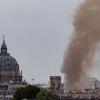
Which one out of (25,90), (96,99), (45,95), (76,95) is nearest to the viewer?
(45,95)

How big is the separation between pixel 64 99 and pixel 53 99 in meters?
43.8

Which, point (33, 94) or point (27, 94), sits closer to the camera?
point (27, 94)

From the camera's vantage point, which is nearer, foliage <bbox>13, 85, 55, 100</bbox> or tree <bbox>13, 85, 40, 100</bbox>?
foliage <bbox>13, 85, 55, 100</bbox>

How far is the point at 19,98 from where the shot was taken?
130 m

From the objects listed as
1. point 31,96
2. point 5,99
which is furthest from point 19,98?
point 5,99

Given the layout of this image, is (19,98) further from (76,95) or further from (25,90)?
(76,95)

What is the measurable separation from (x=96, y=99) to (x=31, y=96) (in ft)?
127

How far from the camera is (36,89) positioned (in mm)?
141500

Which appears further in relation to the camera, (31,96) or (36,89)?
(36,89)

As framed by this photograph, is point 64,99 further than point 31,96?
Yes

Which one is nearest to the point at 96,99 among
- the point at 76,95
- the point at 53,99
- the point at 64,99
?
the point at 64,99

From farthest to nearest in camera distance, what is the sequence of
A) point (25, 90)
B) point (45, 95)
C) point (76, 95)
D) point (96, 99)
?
point (76, 95) < point (96, 99) < point (25, 90) < point (45, 95)

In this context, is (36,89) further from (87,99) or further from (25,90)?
(87,99)

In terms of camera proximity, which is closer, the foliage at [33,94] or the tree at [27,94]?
the foliage at [33,94]
